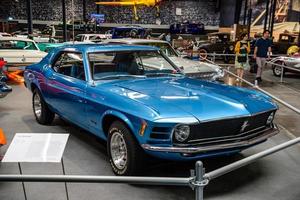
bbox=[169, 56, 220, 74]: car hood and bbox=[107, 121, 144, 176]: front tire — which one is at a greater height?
bbox=[169, 56, 220, 74]: car hood

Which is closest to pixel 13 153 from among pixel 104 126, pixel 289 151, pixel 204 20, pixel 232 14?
pixel 104 126

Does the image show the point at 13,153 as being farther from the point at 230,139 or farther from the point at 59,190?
the point at 230,139

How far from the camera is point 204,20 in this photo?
132 feet

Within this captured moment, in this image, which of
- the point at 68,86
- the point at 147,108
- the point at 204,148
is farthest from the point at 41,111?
the point at 204,148

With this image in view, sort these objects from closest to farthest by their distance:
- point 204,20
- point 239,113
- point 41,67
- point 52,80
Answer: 1. point 239,113
2. point 52,80
3. point 41,67
4. point 204,20

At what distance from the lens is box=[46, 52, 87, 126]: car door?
492 centimetres

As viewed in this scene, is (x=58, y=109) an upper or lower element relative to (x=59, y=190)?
upper

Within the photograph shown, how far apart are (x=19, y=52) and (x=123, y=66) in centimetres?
802

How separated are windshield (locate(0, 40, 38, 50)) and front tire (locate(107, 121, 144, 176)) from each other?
9790mm

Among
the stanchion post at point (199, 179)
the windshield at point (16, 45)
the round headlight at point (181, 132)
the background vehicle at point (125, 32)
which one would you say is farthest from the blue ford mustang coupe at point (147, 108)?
the background vehicle at point (125, 32)

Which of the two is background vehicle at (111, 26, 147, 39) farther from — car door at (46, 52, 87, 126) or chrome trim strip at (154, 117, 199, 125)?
chrome trim strip at (154, 117, 199, 125)

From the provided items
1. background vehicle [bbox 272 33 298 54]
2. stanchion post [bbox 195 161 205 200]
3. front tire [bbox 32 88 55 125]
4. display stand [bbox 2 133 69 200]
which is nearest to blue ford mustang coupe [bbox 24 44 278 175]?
front tire [bbox 32 88 55 125]

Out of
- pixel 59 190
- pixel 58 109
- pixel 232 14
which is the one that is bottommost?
pixel 59 190

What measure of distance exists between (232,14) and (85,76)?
111ft
